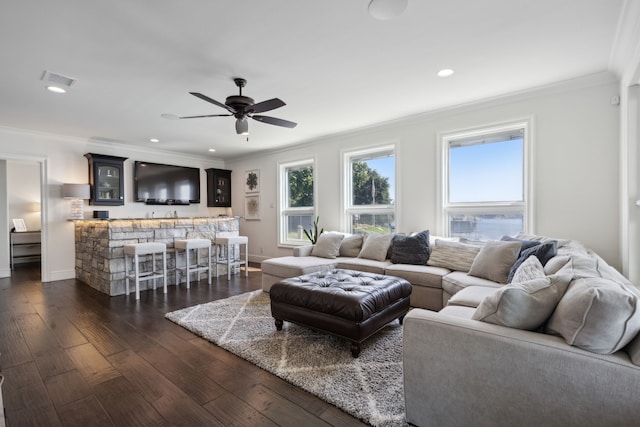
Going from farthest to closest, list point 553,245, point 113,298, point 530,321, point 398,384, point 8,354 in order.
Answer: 1. point 113,298
2. point 553,245
3. point 8,354
4. point 398,384
5. point 530,321

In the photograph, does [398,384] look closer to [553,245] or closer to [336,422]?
[336,422]

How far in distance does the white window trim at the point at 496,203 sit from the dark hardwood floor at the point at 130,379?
321 cm

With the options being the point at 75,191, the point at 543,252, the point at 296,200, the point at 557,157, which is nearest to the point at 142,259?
the point at 75,191

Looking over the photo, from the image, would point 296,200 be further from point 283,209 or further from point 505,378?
point 505,378

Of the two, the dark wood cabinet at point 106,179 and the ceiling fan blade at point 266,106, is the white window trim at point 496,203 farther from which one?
the dark wood cabinet at point 106,179

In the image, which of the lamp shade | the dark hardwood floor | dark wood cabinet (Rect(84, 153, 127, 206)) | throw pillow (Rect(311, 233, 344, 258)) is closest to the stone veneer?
the lamp shade

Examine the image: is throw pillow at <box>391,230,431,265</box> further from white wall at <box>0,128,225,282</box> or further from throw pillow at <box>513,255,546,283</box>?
white wall at <box>0,128,225,282</box>

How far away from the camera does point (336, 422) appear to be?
5.48 feet

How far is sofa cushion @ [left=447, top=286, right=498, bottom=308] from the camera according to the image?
2.33m

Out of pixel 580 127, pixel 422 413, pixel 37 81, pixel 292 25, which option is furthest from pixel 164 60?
pixel 580 127

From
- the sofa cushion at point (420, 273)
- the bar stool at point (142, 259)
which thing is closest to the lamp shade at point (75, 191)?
the bar stool at point (142, 259)

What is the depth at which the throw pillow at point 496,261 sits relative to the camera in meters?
2.96

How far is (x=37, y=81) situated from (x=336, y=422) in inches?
163

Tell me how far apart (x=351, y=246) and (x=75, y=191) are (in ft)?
15.6
